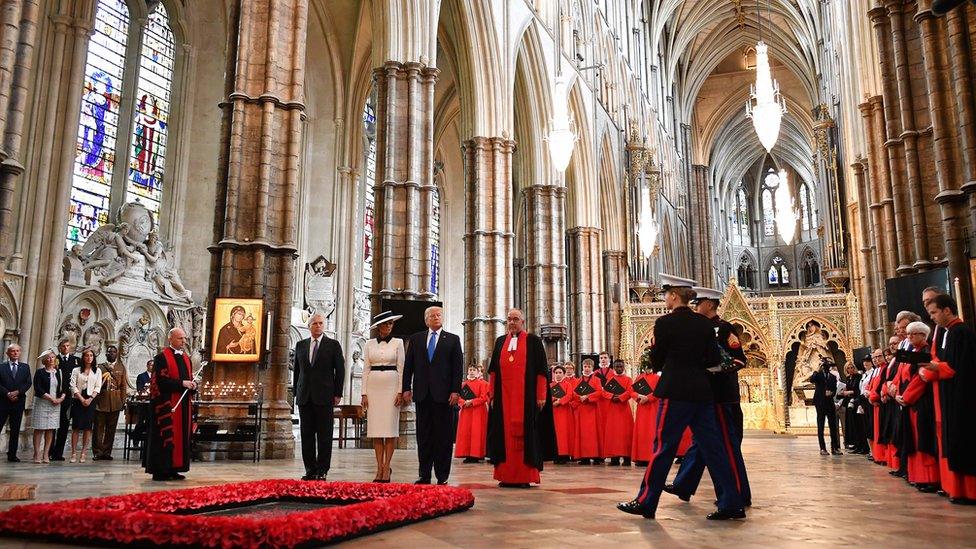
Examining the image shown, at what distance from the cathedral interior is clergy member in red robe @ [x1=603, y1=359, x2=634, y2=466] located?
3.74m

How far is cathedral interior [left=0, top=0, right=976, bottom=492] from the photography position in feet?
37.2

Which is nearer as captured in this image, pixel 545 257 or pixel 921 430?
pixel 921 430

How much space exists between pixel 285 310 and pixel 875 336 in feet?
52.6

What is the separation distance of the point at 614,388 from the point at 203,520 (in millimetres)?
8506

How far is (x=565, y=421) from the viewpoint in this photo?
12047mm

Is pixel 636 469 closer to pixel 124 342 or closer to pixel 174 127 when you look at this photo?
pixel 124 342

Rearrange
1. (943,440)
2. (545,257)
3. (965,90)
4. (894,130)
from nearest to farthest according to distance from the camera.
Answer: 1. (943,440)
2. (965,90)
3. (894,130)
4. (545,257)

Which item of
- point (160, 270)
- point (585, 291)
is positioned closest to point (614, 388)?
point (160, 270)

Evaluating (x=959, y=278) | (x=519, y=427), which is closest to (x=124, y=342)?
(x=519, y=427)

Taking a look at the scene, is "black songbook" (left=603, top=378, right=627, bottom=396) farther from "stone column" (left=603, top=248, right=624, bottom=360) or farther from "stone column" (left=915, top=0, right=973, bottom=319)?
"stone column" (left=603, top=248, right=624, bottom=360)

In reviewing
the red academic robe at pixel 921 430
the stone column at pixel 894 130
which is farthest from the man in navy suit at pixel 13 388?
the stone column at pixel 894 130

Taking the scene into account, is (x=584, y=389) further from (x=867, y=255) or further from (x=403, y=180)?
(x=867, y=255)

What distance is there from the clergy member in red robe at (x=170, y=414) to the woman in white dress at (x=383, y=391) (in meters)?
→ 1.91

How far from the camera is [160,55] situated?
757 inches
